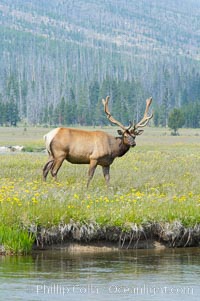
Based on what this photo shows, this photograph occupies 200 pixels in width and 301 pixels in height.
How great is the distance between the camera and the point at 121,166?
30422mm

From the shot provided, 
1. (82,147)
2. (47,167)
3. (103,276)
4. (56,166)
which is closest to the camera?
(103,276)

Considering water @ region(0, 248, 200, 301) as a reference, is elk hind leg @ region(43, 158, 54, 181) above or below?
above

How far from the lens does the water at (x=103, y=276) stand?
43.0ft

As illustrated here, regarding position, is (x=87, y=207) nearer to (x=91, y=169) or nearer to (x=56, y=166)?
(x=91, y=169)

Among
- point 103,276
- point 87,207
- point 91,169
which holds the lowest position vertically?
point 103,276

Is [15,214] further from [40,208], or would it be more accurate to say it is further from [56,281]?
[56,281]

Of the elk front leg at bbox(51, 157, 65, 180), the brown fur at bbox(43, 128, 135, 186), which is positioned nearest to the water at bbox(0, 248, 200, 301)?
the brown fur at bbox(43, 128, 135, 186)

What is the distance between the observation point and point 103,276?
47.2ft

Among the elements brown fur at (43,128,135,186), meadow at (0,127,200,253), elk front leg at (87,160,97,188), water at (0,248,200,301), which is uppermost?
brown fur at (43,128,135,186)

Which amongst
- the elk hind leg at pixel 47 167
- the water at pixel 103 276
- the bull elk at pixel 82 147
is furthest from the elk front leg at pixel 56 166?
the water at pixel 103 276

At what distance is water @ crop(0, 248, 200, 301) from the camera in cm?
1312

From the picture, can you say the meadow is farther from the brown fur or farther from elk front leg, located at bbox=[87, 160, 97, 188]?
the brown fur

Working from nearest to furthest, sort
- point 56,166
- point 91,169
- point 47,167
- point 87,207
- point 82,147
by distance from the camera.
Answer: point 87,207, point 91,169, point 82,147, point 56,166, point 47,167

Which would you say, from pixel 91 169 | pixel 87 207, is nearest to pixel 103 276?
pixel 87 207
